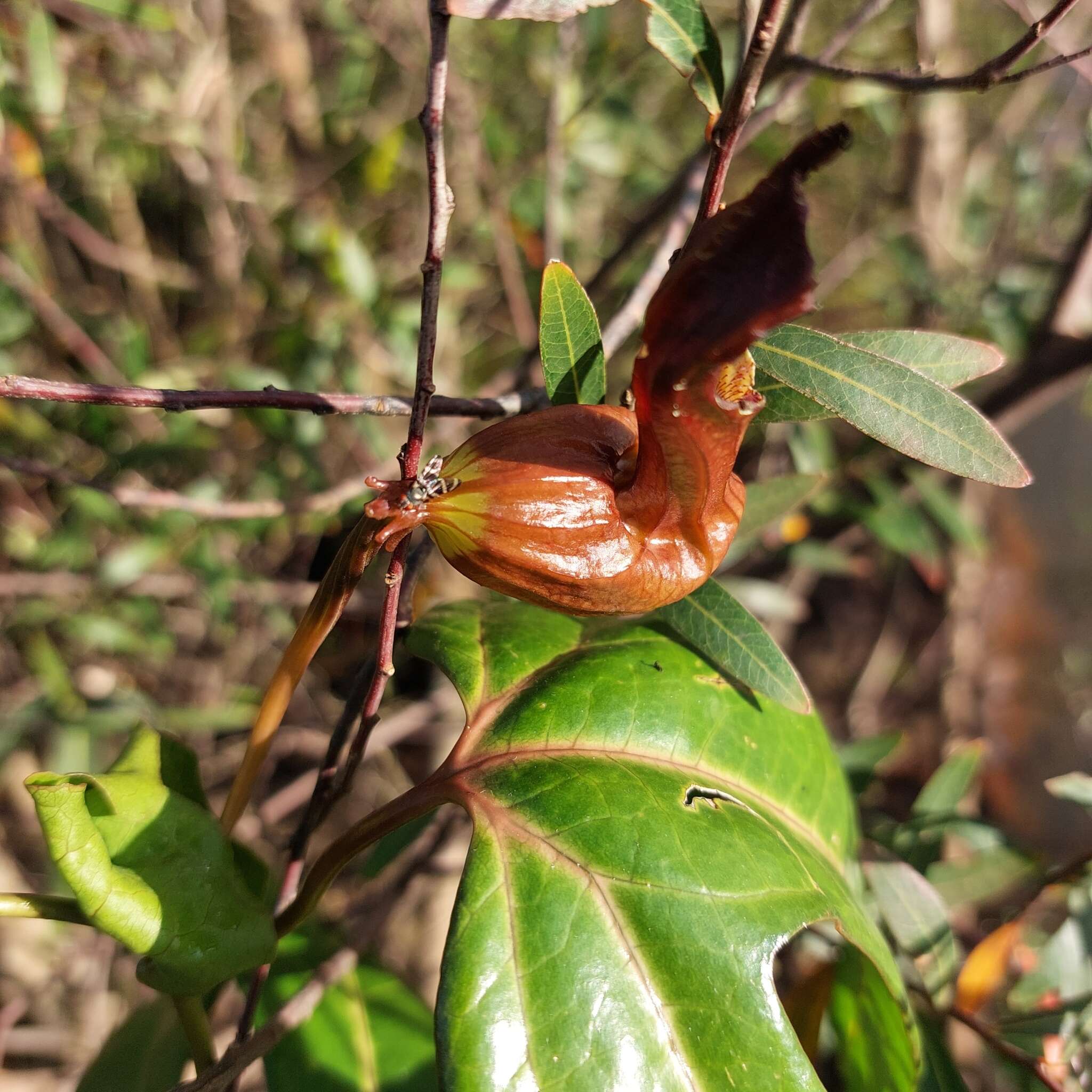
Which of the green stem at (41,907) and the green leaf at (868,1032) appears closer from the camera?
the green stem at (41,907)

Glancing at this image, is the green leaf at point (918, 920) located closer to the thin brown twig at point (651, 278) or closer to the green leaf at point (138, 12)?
the thin brown twig at point (651, 278)

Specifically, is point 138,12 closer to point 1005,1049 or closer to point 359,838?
point 359,838

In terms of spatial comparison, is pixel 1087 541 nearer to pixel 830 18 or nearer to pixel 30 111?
pixel 830 18

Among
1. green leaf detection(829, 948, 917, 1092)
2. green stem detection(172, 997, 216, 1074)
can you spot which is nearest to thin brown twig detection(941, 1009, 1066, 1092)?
green leaf detection(829, 948, 917, 1092)

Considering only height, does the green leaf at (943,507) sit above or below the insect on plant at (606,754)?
below

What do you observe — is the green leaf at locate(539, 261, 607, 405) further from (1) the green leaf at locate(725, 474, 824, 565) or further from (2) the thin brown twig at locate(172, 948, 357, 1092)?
(2) the thin brown twig at locate(172, 948, 357, 1092)

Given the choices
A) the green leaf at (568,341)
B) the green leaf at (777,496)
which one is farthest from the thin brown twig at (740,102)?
the green leaf at (777,496)
